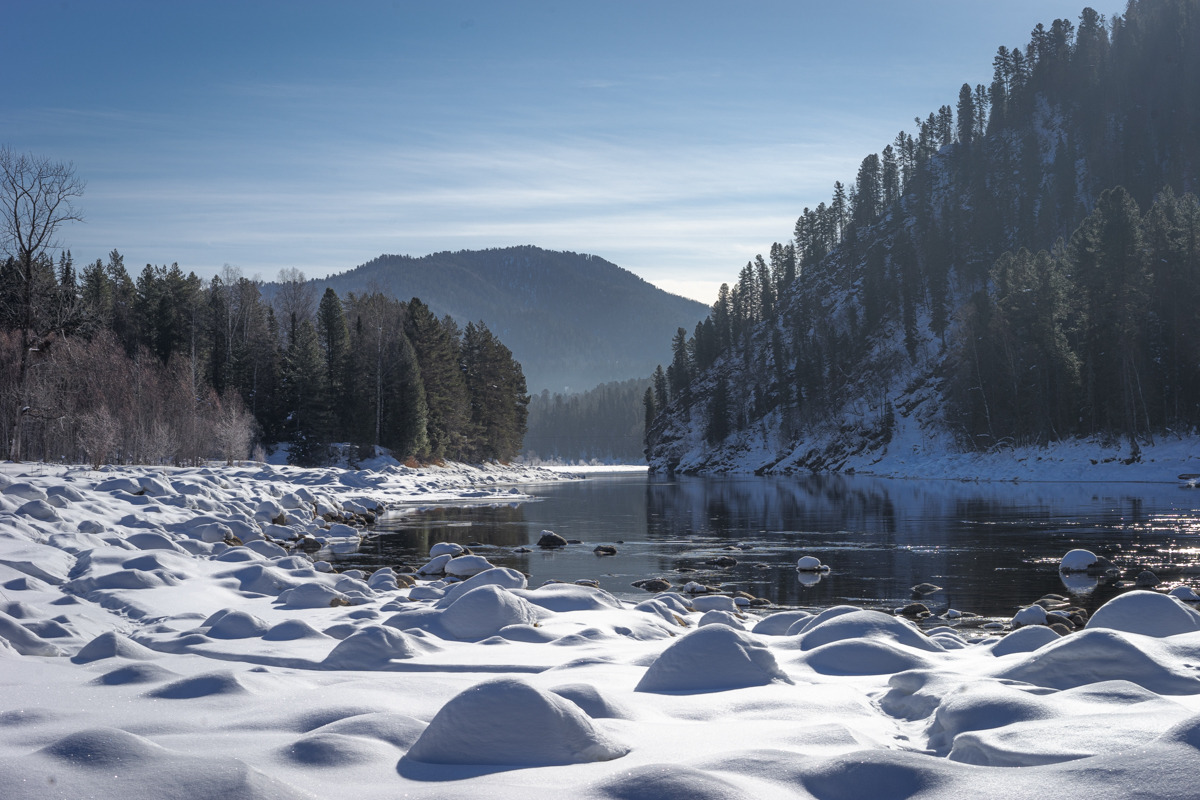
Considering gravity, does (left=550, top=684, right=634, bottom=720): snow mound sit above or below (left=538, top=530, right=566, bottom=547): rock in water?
above

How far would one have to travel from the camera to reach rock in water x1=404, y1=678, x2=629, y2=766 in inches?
172

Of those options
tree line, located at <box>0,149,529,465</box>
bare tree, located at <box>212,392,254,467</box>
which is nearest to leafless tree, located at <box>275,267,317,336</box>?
tree line, located at <box>0,149,529,465</box>

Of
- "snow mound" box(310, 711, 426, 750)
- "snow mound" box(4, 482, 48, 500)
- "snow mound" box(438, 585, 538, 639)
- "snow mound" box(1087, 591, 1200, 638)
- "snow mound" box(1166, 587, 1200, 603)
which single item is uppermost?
"snow mound" box(4, 482, 48, 500)

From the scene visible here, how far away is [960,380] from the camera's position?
7350cm

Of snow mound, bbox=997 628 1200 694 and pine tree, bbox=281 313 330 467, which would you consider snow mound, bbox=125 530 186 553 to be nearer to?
snow mound, bbox=997 628 1200 694

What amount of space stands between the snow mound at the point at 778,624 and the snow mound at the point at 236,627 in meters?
6.03

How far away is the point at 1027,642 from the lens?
8070mm

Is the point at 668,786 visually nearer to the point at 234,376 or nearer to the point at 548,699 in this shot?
the point at 548,699

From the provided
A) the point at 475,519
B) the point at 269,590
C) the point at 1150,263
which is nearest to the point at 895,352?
the point at 1150,263

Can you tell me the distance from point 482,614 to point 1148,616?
7.28m

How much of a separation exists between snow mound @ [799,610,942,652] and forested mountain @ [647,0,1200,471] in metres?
52.8

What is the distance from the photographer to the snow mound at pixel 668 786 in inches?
141

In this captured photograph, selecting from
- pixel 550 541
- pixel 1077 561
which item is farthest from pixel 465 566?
pixel 1077 561

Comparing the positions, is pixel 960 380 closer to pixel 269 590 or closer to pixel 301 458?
pixel 301 458
